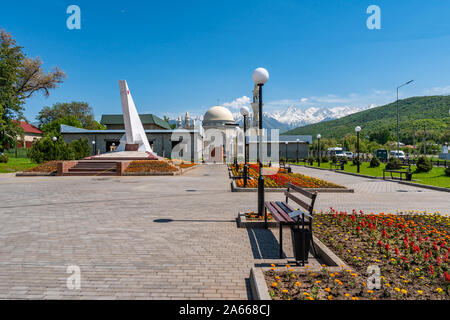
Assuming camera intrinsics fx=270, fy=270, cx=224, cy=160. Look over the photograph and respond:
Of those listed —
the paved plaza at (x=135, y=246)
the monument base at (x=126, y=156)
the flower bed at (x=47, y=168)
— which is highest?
the monument base at (x=126, y=156)

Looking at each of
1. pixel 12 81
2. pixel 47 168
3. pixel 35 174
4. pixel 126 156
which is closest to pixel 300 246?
pixel 35 174

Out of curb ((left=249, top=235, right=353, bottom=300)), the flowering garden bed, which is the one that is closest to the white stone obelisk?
the flowering garden bed

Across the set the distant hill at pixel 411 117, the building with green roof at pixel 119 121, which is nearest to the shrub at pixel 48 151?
the building with green roof at pixel 119 121

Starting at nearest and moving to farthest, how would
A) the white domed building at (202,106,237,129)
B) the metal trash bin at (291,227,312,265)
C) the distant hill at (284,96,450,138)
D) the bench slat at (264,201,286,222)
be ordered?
the metal trash bin at (291,227,312,265) → the bench slat at (264,201,286,222) → the white domed building at (202,106,237,129) → the distant hill at (284,96,450,138)

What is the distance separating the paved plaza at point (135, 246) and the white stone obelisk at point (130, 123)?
18463mm

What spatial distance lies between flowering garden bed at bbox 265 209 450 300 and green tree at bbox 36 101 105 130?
257 ft

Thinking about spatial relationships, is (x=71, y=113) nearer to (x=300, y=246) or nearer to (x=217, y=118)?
(x=217, y=118)

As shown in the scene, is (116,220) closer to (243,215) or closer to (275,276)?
(243,215)

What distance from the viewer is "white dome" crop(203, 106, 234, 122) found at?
67.7 m

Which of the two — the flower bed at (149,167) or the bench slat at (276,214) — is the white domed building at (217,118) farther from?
the bench slat at (276,214)

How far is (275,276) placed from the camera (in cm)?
359

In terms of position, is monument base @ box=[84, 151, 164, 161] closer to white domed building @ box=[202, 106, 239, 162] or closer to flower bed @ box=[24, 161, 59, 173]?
flower bed @ box=[24, 161, 59, 173]

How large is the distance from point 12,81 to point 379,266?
4479 cm

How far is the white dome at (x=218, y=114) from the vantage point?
6772 cm
